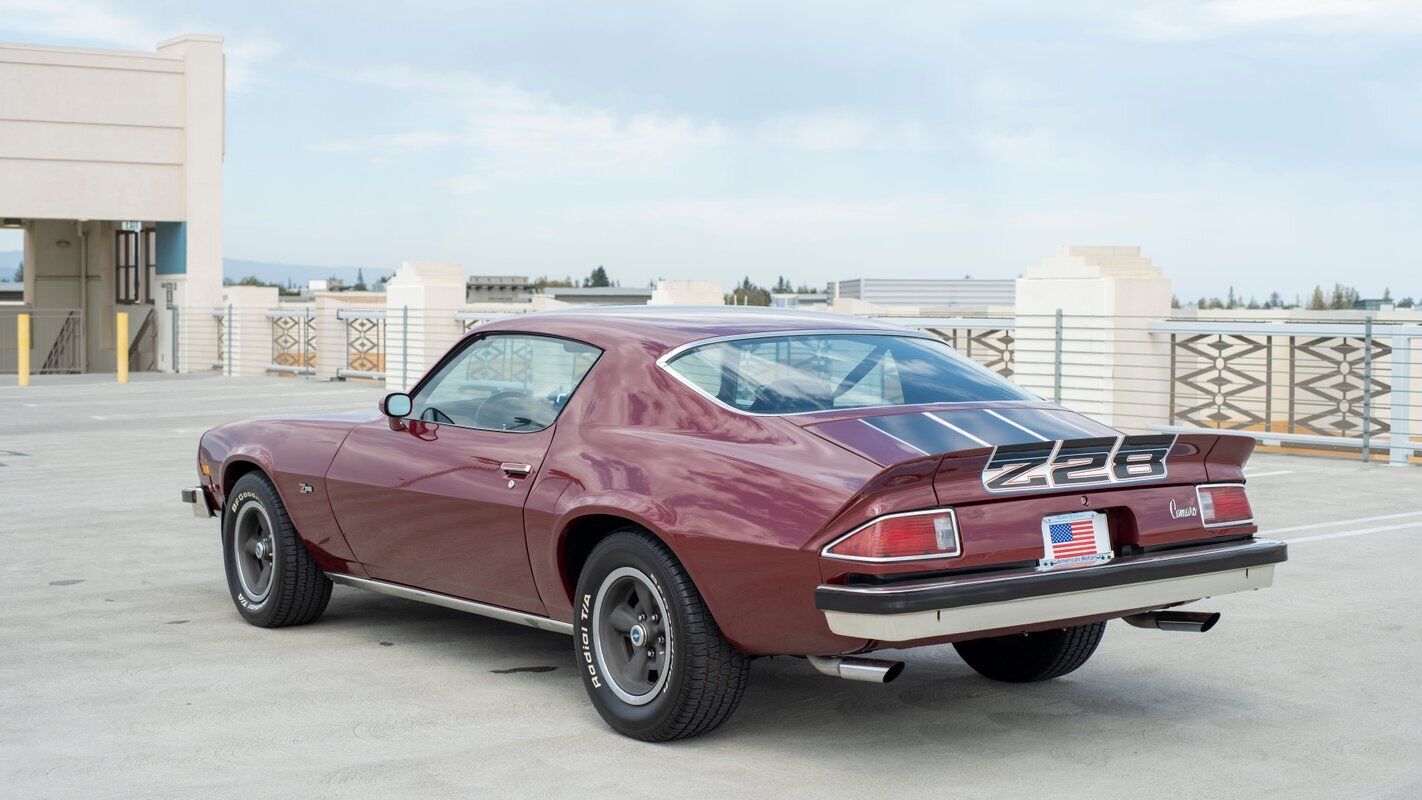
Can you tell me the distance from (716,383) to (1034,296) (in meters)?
13.1

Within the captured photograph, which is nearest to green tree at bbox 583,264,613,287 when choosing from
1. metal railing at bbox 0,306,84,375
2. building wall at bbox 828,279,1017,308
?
building wall at bbox 828,279,1017,308

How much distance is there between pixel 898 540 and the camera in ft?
14.9

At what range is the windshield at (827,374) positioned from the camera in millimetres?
5281

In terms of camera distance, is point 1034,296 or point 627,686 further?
point 1034,296

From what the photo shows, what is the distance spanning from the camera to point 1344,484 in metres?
12.6

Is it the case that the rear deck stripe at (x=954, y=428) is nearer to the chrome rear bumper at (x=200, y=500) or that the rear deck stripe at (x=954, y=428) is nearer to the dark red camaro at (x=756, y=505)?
the dark red camaro at (x=756, y=505)

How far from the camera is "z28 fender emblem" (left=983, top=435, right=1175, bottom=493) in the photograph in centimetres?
471

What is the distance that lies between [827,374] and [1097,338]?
12.3 metres

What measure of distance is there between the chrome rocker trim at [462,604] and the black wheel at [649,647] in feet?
0.90

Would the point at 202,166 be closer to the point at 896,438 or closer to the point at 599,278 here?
the point at 896,438

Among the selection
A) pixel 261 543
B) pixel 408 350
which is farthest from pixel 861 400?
pixel 408 350

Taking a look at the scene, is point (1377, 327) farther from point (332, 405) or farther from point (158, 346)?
point (158, 346)

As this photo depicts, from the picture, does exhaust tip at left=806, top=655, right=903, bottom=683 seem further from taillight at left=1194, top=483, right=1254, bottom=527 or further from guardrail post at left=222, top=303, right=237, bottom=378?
guardrail post at left=222, top=303, right=237, bottom=378

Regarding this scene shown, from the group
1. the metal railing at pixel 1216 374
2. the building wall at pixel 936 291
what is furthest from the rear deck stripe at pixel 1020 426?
the building wall at pixel 936 291
